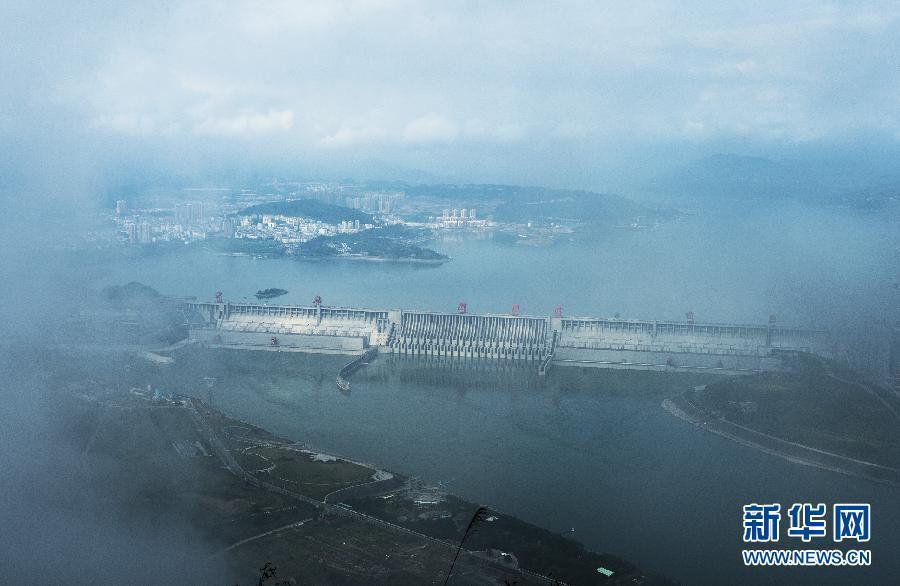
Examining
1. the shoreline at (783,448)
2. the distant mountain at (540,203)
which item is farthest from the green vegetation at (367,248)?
the shoreline at (783,448)

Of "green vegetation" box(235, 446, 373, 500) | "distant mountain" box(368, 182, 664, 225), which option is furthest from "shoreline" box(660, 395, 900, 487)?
"distant mountain" box(368, 182, 664, 225)

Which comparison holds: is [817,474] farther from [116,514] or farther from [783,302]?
[783,302]

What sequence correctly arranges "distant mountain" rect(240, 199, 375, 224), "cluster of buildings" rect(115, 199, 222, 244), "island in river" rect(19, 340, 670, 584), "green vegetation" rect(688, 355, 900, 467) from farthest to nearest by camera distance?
"distant mountain" rect(240, 199, 375, 224)
"cluster of buildings" rect(115, 199, 222, 244)
"green vegetation" rect(688, 355, 900, 467)
"island in river" rect(19, 340, 670, 584)

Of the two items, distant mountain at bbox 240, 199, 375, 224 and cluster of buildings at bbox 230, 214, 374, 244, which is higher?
distant mountain at bbox 240, 199, 375, 224

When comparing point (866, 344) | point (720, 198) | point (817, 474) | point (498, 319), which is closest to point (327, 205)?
point (720, 198)

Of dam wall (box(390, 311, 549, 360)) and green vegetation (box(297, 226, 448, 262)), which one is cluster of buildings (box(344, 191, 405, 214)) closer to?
green vegetation (box(297, 226, 448, 262))

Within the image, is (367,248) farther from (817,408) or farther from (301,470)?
(301,470)

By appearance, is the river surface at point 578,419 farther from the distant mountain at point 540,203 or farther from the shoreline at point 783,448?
the distant mountain at point 540,203
